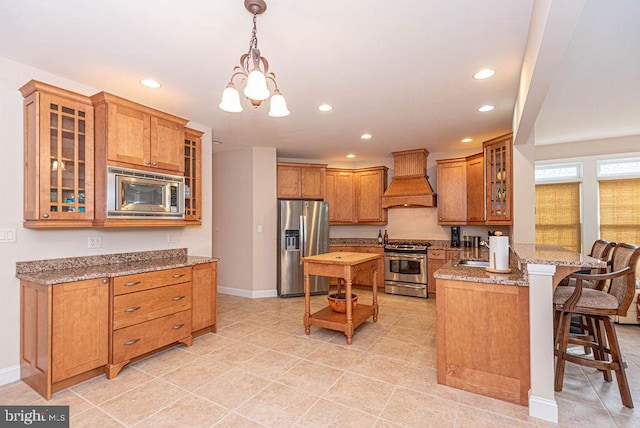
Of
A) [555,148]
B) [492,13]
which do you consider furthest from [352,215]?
[492,13]

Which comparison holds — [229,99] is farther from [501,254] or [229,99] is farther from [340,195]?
[340,195]

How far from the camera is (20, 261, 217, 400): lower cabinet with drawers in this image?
2189mm

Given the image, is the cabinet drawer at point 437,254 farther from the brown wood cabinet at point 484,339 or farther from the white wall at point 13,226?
the white wall at point 13,226

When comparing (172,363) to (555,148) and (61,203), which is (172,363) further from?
(555,148)

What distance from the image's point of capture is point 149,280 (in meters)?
2.71

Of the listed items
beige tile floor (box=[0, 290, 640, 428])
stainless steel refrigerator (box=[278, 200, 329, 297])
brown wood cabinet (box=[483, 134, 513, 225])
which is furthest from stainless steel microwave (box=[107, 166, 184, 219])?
brown wood cabinet (box=[483, 134, 513, 225])

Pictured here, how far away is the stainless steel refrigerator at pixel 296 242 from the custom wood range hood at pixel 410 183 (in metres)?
1.49

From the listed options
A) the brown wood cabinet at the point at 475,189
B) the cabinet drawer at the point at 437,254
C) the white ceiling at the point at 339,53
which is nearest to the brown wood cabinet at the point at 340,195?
the cabinet drawer at the point at 437,254

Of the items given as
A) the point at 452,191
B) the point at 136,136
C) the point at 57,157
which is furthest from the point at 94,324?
the point at 452,191

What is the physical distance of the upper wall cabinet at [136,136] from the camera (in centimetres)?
264

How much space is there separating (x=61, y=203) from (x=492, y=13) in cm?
343

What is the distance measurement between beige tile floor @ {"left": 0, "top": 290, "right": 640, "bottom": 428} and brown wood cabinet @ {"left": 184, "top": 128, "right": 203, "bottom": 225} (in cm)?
140

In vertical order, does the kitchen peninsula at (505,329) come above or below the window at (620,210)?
below

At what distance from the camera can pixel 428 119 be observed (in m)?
3.78
